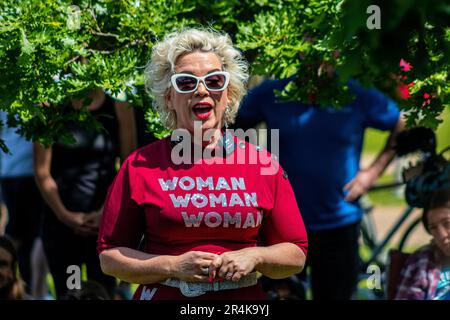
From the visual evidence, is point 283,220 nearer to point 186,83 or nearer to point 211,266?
point 211,266

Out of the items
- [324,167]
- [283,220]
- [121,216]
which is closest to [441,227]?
[324,167]

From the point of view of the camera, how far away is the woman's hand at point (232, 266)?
3320 millimetres

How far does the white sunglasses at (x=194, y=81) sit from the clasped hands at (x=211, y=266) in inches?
24.9

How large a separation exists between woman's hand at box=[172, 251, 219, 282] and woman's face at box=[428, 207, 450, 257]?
5.63ft

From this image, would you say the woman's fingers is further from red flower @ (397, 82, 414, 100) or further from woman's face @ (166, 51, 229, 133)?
red flower @ (397, 82, 414, 100)

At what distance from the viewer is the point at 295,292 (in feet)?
16.9

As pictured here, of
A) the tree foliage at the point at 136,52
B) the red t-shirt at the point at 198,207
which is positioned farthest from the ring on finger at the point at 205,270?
the tree foliage at the point at 136,52

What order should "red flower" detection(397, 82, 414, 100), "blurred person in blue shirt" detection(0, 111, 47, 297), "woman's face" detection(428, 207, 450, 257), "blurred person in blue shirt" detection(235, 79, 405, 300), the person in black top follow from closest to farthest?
1. "red flower" detection(397, 82, 414, 100)
2. "woman's face" detection(428, 207, 450, 257)
3. the person in black top
4. "blurred person in blue shirt" detection(235, 79, 405, 300)
5. "blurred person in blue shirt" detection(0, 111, 47, 297)

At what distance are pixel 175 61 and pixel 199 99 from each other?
0.19m

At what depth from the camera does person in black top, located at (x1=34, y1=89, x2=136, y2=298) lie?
506 centimetres

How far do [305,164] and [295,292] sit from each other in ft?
2.38

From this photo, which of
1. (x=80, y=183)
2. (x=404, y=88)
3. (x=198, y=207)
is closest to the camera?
(x=198, y=207)

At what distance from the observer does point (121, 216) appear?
347 centimetres

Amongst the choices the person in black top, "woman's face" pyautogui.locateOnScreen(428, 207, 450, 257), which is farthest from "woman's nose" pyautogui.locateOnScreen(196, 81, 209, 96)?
"woman's face" pyautogui.locateOnScreen(428, 207, 450, 257)
